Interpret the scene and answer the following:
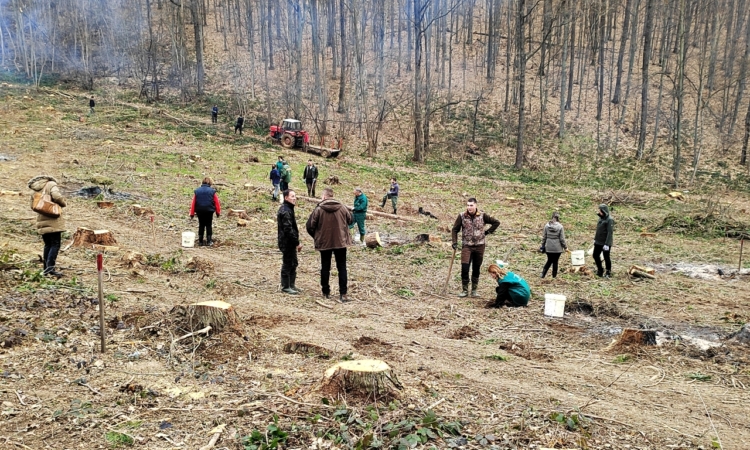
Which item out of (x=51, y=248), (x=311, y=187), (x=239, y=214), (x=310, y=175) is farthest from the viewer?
(x=311, y=187)

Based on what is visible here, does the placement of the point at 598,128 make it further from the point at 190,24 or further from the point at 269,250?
the point at 190,24

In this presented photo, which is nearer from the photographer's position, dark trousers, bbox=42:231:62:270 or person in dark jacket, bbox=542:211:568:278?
dark trousers, bbox=42:231:62:270

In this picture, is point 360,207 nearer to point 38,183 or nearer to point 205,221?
point 205,221

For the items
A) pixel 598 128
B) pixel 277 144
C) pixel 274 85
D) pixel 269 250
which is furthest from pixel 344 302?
pixel 274 85

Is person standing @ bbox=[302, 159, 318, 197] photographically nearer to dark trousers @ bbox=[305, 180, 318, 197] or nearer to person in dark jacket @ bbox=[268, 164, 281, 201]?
dark trousers @ bbox=[305, 180, 318, 197]

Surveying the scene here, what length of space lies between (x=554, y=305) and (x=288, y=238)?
4.54m

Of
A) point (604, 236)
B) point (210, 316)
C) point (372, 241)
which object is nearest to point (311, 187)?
point (372, 241)

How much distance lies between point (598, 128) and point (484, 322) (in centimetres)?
2987

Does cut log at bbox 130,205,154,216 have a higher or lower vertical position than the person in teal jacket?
higher

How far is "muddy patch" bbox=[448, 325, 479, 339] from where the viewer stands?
7328mm

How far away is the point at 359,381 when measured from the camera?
4660 millimetres

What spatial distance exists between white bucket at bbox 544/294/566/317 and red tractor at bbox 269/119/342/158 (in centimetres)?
2119

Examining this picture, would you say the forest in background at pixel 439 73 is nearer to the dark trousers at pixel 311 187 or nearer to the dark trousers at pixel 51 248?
the dark trousers at pixel 311 187

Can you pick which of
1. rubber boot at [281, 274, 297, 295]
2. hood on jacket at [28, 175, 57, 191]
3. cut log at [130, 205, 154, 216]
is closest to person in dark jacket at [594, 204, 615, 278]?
rubber boot at [281, 274, 297, 295]
